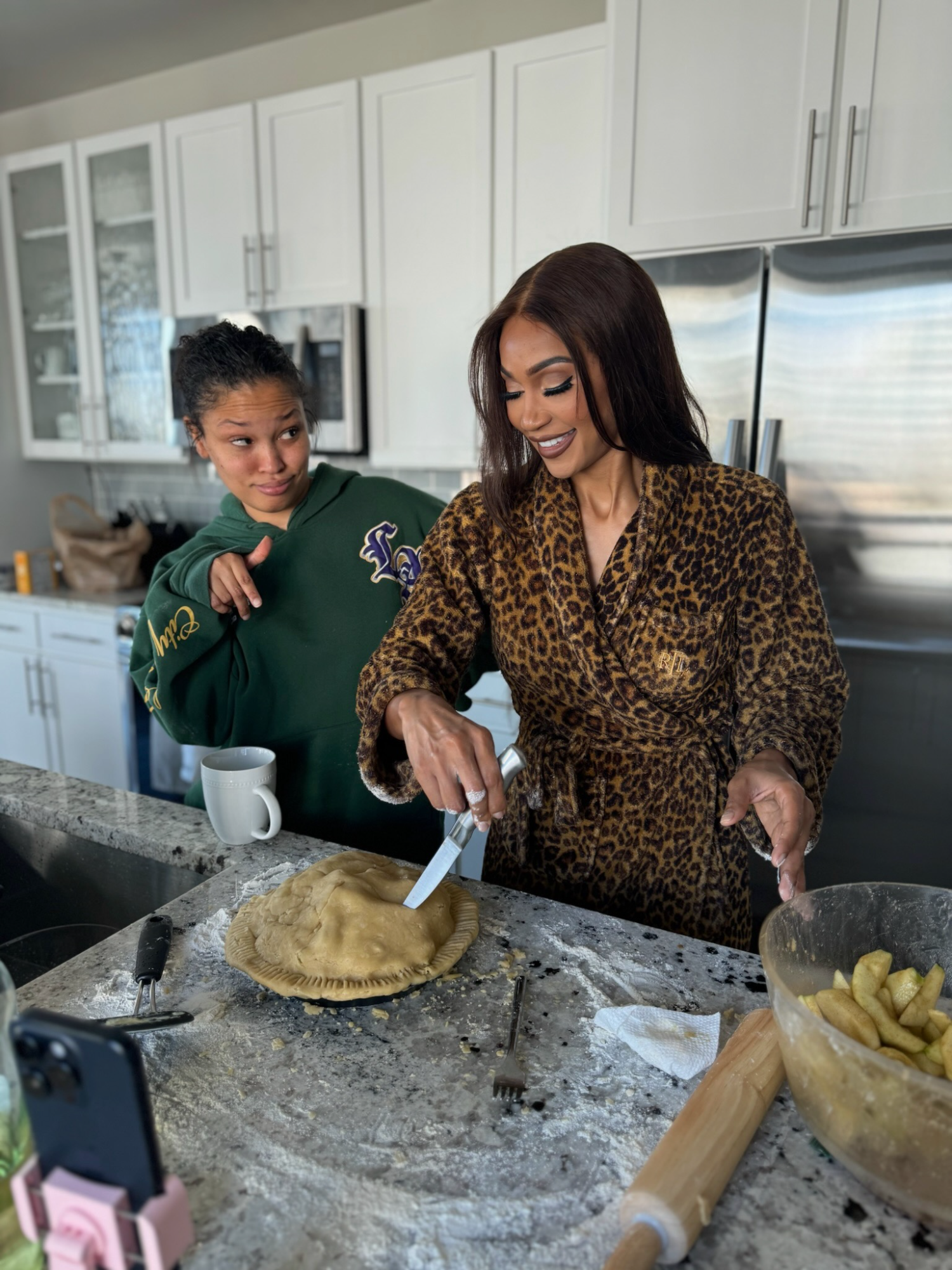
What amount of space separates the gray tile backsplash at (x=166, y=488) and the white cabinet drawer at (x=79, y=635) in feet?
2.43

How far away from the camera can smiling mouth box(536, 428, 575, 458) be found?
117cm

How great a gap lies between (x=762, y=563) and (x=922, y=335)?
1.15 metres

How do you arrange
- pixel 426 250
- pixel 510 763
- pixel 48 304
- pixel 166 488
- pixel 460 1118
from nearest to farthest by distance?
1. pixel 460 1118
2. pixel 510 763
3. pixel 426 250
4. pixel 48 304
5. pixel 166 488

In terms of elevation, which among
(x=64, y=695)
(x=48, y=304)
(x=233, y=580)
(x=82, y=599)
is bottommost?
Result: (x=64, y=695)

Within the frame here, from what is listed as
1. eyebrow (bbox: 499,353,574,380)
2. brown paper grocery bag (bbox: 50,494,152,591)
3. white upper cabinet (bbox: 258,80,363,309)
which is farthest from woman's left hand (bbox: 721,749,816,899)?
brown paper grocery bag (bbox: 50,494,152,591)

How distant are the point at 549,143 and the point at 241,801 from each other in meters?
2.21

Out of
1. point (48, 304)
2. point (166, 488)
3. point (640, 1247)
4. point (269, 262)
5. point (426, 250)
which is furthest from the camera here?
point (166, 488)

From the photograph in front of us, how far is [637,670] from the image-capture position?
1198mm

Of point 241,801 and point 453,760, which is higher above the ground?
point 453,760

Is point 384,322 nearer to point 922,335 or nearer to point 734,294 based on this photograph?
point 734,294

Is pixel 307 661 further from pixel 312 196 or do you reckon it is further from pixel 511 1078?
pixel 312 196

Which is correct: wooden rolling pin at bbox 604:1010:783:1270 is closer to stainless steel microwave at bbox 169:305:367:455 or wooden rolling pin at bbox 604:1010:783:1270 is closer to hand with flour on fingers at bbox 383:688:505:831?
hand with flour on fingers at bbox 383:688:505:831

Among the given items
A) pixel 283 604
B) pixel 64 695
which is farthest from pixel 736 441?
pixel 64 695

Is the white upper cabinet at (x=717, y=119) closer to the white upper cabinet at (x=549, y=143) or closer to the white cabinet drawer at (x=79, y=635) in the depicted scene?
the white upper cabinet at (x=549, y=143)
